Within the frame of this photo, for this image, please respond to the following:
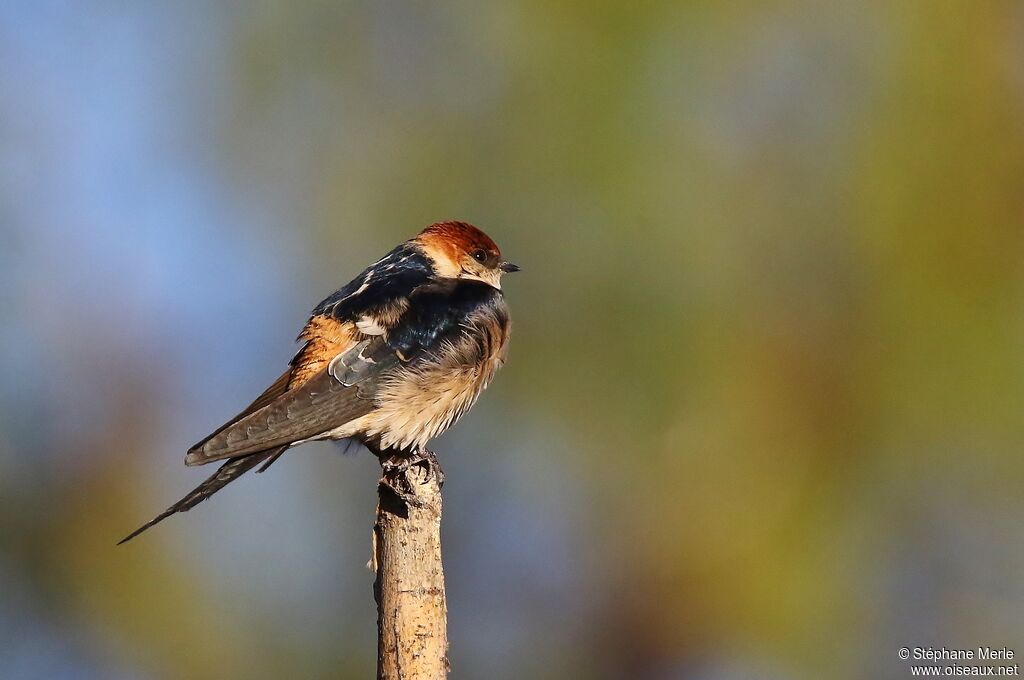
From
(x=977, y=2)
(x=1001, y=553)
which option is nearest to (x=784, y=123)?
(x=977, y=2)

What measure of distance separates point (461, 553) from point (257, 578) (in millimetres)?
1328

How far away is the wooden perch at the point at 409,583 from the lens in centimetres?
339

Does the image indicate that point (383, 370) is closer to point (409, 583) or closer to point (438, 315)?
point (438, 315)

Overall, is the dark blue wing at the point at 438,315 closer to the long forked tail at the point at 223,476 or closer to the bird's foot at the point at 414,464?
the bird's foot at the point at 414,464

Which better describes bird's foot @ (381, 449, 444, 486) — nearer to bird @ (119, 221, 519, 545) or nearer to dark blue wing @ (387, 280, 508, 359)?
bird @ (119, 221, 519, 545)

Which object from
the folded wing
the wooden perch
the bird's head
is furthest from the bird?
the wooden perch

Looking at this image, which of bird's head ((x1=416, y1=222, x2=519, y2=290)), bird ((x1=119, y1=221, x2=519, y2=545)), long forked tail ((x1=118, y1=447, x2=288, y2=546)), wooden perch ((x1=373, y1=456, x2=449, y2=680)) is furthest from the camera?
bird's head ((x1=416, y1=222, x2=519, y2=290))

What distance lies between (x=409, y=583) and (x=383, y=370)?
1119 millimetres

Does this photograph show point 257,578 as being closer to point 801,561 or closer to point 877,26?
point 801,561

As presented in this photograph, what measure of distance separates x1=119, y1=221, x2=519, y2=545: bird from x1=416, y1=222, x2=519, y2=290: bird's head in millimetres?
181

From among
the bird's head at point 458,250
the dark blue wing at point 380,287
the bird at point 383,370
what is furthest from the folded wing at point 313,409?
the bird's head at point 458,250

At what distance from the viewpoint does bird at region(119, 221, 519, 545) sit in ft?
13.1

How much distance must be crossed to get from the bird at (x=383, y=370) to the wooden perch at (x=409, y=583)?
1.43 feet

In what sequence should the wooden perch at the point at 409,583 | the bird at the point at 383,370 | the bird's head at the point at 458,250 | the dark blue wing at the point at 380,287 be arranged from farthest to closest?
the bird's head at the point at 458,250, the dark blue wing at the point at 380,287, the bird at the point at 383,370, the wooden perch at the point at 409,583
